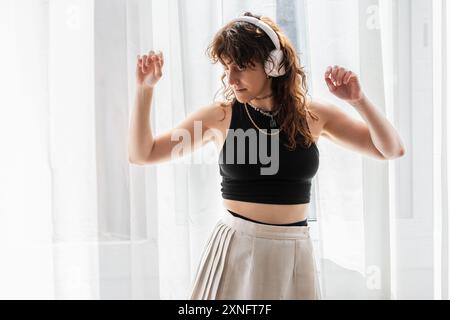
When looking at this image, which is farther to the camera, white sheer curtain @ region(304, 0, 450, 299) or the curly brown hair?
white sheer curtain @ region(304, 0, 450, 299)

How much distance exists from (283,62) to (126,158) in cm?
55

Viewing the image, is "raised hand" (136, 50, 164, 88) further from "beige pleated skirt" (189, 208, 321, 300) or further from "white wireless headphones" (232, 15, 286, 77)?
"beige pleated skirt" (189, 208, 321, 300)

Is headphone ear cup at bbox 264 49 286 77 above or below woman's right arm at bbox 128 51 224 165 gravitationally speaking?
above

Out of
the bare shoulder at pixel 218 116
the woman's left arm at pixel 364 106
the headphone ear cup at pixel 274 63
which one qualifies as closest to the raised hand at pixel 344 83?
the woman's left arm at pixel 364 106

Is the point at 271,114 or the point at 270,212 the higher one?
the point at 271,114

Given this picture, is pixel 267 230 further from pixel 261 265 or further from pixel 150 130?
pixel 150 130

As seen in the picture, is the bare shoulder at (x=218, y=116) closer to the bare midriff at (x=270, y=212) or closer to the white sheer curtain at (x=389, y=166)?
the bare midriff at (x=270, y=212)

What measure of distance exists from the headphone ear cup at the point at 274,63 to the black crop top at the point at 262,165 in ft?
0.31

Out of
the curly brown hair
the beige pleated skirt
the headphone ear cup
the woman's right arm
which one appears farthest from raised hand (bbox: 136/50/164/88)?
the beige pleated skirt

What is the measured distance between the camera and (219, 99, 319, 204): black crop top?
1.20 m

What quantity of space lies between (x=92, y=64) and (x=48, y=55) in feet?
0.39

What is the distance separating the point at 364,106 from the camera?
46.6 inches

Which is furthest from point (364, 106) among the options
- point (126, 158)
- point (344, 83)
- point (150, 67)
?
point (126, 158)
